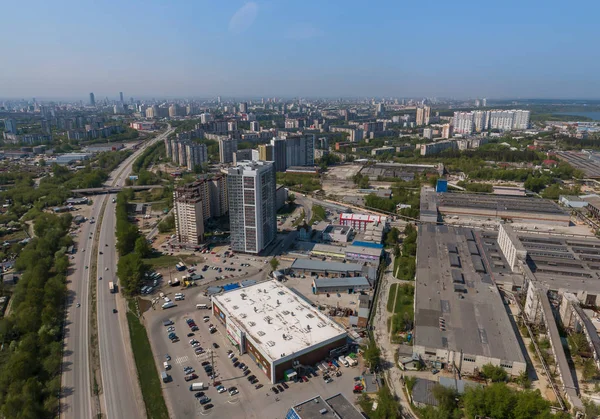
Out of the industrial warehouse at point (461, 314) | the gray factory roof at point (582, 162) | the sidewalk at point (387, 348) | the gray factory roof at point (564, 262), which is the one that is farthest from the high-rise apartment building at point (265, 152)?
the gray factory roof at point (582, 162)

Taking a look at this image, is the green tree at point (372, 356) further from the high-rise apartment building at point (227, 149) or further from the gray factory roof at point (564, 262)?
the high-rise apartment building at point (227, 149)

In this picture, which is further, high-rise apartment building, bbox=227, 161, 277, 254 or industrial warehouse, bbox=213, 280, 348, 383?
high-rise apartment building, bbox=227, 161, 277, 254

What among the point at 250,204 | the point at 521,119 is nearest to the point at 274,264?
the point at 250,204

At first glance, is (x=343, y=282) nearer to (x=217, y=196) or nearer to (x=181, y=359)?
(x=181, y=359)

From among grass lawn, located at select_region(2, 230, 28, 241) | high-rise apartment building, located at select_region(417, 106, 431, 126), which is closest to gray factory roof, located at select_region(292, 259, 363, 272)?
grass lawn, located at select_region(2, 230, 28, 241)

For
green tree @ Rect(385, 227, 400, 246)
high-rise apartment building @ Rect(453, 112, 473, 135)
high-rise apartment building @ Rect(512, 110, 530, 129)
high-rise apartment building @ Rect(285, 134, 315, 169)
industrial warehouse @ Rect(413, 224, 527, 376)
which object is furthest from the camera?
high-rise apartment building @ Rect(512, 110, 530, 129)

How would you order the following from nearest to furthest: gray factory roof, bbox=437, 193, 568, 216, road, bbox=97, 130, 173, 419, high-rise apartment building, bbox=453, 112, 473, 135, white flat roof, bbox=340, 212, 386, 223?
road, bbox=97, 130, 173, 419 < white flat roof, bbox=340, 212, 386, 223 < gray factory roof, bbox=437, 193, 568, 216 < high-rise apartment building, bbox=453, 112, 473, 135

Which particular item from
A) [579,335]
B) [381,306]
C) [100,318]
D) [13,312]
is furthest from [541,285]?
[13,312]

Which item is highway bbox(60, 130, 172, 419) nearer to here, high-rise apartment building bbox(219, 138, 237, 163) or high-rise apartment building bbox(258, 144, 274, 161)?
high-rise apartment building bbox(258, 144, 274, 161)

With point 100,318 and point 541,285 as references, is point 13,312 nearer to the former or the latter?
point 100,318
